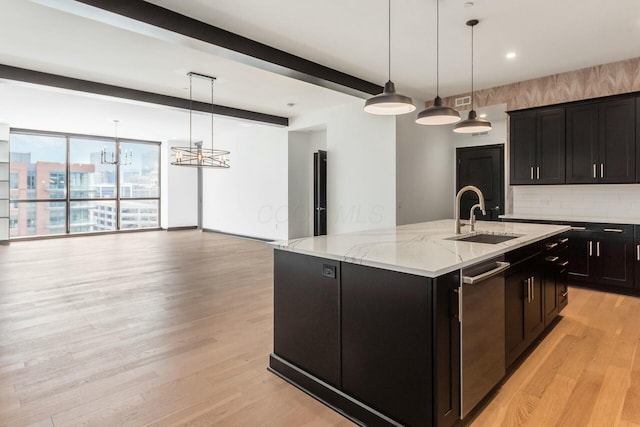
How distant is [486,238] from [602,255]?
263 centimetres

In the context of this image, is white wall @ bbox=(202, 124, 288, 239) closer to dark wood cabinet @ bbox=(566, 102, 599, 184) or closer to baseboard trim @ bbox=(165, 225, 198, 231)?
baseboard trim @ bbox=(165, 225, 198, 231)

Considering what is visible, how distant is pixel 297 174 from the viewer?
28.0ft

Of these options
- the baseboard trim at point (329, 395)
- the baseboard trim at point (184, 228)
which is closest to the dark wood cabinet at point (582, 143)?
the baseboard trim at point (329, 395)

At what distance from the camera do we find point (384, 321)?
73.6 inches

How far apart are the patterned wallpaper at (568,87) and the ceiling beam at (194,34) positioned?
2601 mm

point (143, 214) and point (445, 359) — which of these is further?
point (143, 214)

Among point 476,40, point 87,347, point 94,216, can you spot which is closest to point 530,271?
point 476,40

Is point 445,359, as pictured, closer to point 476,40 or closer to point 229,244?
point 476,40

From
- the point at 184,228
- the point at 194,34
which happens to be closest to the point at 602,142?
the point at 194,34

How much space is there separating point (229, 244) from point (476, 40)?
22.2 feet

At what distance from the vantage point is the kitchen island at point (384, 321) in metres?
1.71

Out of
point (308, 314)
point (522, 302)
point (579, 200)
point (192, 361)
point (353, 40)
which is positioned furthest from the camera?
point (579, 200)

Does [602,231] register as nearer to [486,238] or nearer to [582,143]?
[582,143]

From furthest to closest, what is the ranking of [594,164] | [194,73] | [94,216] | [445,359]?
[94,216]
[194,73]
[594,164]
[445,359]
